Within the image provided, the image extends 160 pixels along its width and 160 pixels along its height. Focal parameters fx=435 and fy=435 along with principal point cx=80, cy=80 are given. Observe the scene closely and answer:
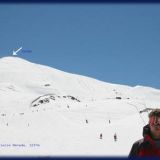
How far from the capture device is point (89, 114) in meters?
71.4

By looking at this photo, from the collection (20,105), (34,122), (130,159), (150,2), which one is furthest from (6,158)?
(20,105)

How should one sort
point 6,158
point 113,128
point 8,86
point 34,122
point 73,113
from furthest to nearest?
point 8,86 → point 73,113 → point 34,122 → point 113,128 → point 6,158

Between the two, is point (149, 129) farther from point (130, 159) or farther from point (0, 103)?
point (0, 103)

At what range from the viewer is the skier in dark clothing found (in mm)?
4316

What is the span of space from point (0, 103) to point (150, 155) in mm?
122341

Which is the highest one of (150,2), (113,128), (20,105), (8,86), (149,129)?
(8,86)

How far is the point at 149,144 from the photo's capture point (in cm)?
432

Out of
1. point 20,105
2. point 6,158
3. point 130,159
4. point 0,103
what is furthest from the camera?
point 0,103

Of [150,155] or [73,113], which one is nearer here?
[150,155]

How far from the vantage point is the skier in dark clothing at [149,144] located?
432 centimetres

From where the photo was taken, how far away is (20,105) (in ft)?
376

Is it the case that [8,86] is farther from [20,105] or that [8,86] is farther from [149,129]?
[149,129]

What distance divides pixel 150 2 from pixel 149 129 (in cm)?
137

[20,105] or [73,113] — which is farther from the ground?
[20,105]
